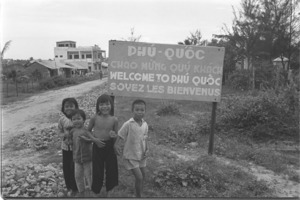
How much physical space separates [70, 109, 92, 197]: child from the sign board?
1249 mm

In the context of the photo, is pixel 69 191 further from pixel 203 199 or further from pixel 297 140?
pixel 297 140

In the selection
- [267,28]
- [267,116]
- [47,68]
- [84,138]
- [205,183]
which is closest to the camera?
[84,138]

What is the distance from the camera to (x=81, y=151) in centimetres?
360

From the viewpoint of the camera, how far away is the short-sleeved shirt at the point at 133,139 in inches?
144

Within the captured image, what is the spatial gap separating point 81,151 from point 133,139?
66cm

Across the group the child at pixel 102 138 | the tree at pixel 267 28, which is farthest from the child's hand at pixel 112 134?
the tree at pixel 267 28

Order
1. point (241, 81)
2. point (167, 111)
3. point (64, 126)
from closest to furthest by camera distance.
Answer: point (64, 126) < point (167, 111) < point (241, 81)

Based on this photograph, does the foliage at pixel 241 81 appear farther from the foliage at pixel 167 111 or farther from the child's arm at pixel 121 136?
the child's arm at pixel 121 136

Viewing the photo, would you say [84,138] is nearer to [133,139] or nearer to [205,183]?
[133,139]

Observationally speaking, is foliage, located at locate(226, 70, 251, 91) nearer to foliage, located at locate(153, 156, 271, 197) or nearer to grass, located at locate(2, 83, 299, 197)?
grass, located at locate(2, 83, 299, 197)

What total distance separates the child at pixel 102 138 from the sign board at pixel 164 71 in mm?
1161

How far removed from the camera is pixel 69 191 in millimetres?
3973

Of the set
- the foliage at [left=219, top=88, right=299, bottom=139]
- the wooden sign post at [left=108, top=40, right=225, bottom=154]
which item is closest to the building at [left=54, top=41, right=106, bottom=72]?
the foliage at [left=219, top=88, right=299, bottom=139]

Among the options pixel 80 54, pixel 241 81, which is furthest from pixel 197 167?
pixel 80 54
